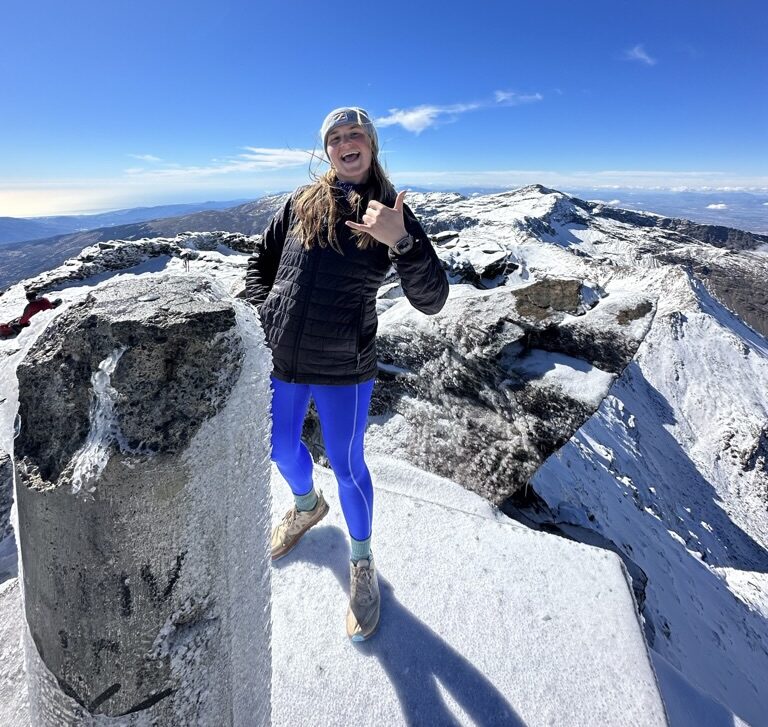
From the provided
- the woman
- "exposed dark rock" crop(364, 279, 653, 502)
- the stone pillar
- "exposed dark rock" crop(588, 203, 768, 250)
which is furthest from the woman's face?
"exposed dark rock" crop(588, 203, 768, 250)

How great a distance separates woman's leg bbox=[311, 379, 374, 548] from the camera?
2.42 metres

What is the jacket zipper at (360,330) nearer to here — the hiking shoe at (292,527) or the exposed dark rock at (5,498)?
the hiking shoe at (292,527)

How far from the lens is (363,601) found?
8.46 ft

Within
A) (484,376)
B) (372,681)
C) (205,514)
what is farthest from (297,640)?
(484,376)

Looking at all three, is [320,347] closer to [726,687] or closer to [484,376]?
[484,376]

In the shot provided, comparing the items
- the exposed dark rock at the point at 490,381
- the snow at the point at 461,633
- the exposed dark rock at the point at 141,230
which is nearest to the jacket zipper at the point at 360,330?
the snow at the point at 461,633

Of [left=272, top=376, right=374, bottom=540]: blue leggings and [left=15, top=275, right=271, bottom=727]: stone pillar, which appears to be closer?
[left=15, top=275, right=271, bottom=727]: stone pillar

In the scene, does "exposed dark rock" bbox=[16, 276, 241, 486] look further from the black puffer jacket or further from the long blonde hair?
the long blonde hair

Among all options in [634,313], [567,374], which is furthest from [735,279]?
[567,374]

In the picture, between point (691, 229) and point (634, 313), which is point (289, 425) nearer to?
point (634, 313)

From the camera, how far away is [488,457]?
4.48 m

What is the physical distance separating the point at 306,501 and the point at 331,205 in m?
2.22

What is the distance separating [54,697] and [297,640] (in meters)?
1.55

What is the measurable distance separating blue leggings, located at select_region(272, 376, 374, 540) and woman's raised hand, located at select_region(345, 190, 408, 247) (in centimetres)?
91
